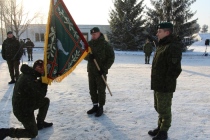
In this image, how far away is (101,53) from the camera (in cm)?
448

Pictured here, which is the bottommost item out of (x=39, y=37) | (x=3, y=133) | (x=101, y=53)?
(x=3, y=133)

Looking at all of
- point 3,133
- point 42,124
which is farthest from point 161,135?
point 3,133

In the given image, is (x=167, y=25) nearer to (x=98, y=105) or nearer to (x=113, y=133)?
(x=113, y=133)

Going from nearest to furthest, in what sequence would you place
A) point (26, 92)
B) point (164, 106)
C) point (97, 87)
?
point (26, 92)
point (164, 106)
point (97, 87)

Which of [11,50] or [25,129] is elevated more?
[11,50]

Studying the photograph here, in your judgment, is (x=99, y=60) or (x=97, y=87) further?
(x=97, y=87)

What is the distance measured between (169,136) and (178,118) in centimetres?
95

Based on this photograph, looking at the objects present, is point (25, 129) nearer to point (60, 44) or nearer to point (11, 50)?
point (60, 44)

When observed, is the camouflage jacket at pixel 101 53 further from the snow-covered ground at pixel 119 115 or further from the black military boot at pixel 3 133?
the black military boot at pixel 3 133

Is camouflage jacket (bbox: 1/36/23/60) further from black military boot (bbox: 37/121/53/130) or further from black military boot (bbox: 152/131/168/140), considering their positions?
black military boot (bbox: 152/131/168/140)

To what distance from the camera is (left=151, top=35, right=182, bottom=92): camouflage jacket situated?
3111 mm

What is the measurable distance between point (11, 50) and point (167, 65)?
235 inches

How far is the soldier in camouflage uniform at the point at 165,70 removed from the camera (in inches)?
123

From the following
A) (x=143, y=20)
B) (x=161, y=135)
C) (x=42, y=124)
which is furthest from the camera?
(x=143, y=20)
